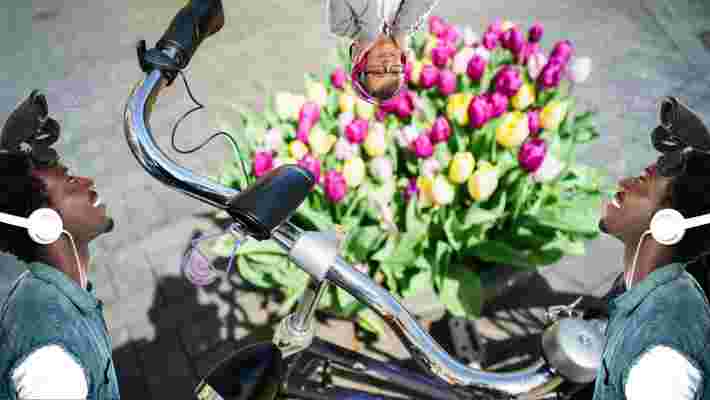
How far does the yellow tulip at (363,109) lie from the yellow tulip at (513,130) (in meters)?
0.36

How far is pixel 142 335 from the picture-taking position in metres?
2.13

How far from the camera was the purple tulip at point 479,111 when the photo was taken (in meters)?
1.50

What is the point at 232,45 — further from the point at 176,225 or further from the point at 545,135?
the point at 545,135

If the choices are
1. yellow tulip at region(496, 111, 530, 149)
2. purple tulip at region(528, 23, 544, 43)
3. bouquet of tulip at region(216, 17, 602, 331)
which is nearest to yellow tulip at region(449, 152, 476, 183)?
bouquet of tulip at region(216, 17, 602, 331)

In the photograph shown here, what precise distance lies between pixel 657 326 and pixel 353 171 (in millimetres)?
980

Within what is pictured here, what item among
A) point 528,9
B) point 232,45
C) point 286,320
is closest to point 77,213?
point 286,320

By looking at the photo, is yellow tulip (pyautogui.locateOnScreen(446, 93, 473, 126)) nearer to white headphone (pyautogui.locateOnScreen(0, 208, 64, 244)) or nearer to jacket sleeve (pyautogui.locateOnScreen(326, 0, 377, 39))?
jacket sleeve (pyautogui.locateOnScreen(326, 0, 377, 39))

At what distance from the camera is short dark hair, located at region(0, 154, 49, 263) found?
0.57m

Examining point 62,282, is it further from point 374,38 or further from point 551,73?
point 551,73

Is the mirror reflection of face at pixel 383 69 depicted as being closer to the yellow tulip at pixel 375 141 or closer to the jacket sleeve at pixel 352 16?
the jacket sleeve at pixel 352 16

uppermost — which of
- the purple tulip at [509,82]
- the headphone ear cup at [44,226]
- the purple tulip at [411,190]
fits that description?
the headphone ear cup at [44,226]

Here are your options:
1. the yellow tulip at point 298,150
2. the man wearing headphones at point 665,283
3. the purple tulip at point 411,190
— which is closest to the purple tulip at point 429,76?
the purple tulip at point 411,190

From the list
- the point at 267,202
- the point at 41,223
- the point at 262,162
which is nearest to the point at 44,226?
the point at 41,223

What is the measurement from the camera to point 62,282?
60 centimetres
